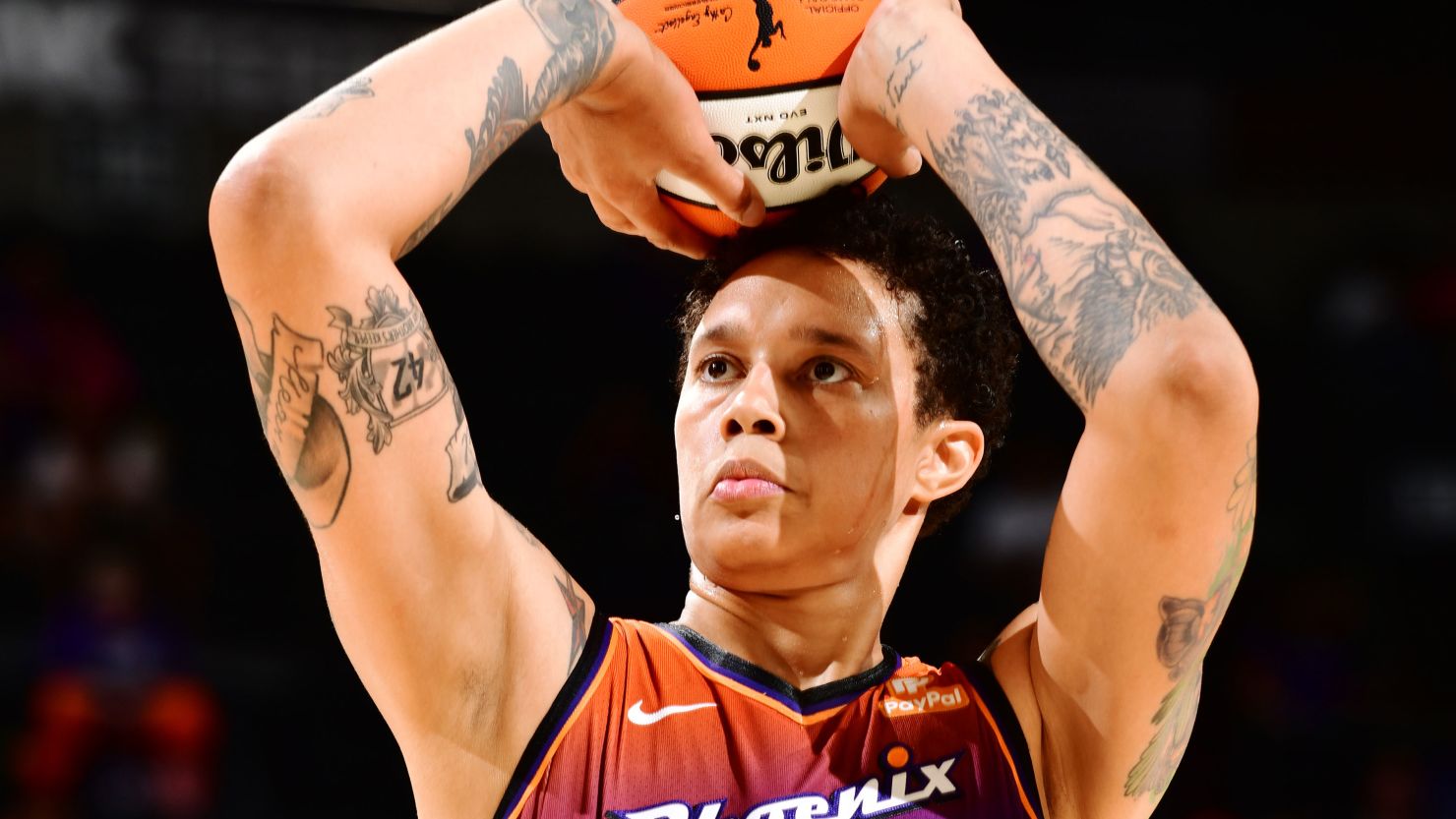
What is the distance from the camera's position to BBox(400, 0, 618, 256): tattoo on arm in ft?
7.25

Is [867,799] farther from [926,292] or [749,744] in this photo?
[926,292]

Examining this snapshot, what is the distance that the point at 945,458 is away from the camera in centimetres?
276

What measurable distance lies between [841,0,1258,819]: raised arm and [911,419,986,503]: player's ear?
0.36m

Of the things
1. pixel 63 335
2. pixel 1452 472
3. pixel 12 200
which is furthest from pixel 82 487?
pixel 1452 472

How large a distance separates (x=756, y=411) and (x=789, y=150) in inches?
17.4

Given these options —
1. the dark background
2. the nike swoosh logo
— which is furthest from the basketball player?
the dark background

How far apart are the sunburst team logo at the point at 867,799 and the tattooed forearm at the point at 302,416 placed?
62cm

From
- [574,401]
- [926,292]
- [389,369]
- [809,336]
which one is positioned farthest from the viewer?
[574,401]

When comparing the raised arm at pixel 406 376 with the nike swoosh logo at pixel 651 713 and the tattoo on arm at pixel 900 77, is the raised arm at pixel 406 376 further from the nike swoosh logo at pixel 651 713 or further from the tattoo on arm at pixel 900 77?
the tattoo on arm at pixel 900 77

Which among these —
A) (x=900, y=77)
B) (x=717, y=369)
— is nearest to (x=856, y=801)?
(x=717, y=369)

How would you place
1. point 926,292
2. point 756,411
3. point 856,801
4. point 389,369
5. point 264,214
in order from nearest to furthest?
point 264,214
point 389,369
point 856,801
point 756,411
point 926,292

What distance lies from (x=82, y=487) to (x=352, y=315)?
5199mm

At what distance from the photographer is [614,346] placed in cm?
740

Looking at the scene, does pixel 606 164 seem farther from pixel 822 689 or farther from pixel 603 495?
pixel 603 495
